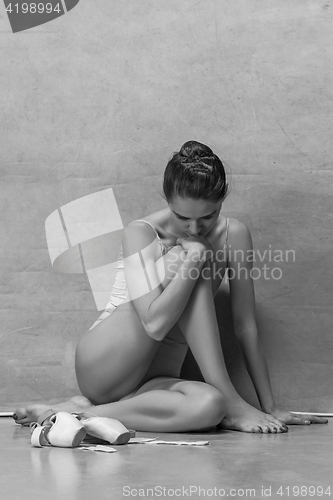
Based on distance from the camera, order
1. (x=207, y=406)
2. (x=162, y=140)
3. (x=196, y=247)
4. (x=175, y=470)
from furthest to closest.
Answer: (x=162, y=140) → (x=196, y=247) → (x=207, y=406) → (x=175, y=470)

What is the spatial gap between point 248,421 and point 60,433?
0.54 metres

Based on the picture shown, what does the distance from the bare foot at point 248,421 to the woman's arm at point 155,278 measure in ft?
0.93

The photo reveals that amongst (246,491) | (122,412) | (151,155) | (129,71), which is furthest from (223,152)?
(246,491)

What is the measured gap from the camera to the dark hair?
73.2 inches

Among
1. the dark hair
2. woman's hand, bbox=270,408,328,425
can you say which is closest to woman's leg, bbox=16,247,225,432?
the dark hair

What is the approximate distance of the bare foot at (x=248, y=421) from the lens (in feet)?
6.03

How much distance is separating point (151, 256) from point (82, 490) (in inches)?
36.5

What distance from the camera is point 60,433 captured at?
1.60m

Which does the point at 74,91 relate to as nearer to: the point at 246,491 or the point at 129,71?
the point at 129,71

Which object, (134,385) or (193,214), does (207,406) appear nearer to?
(134,385)

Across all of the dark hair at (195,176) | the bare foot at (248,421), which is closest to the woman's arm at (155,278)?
the dark hair at (195,176)

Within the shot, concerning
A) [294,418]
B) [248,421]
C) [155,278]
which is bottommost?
[294,418]

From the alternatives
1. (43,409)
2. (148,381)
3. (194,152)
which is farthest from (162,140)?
(43,409)
